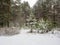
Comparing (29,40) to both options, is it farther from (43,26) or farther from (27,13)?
(27,13)

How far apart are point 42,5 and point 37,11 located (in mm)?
507

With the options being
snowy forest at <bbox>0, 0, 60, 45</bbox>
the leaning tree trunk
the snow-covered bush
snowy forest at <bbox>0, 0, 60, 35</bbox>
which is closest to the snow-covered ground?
the snow-covered bush

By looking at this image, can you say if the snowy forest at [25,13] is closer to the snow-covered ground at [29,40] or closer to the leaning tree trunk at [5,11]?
the leaning tree trunk at [5,11]

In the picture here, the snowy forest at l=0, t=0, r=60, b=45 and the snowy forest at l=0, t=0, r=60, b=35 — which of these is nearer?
the snowy forest at l=0, t=0, r=60, b=45

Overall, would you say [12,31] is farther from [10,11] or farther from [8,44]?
[10,11]

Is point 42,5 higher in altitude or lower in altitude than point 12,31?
higher

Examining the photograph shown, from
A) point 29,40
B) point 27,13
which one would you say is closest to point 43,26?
point 29,40

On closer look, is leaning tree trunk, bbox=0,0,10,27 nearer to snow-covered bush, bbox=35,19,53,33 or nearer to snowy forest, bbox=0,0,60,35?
snowy forest, bbox=0,0,60,35

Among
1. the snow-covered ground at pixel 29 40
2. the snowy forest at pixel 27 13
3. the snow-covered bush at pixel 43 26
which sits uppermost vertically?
the snowy forest at pixel 27 13

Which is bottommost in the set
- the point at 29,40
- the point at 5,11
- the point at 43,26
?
the point at 29,40

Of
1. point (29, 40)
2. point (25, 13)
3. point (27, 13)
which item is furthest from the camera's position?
point (27, 13)

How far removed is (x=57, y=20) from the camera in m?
7.11

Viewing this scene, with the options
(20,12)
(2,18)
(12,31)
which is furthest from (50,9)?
(12,31)

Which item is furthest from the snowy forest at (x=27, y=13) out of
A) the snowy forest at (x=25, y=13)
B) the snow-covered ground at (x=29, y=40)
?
the snow-covered ground at (x=29, y=40)
